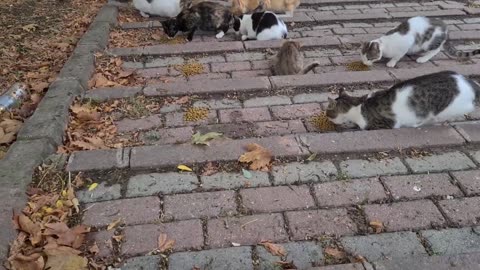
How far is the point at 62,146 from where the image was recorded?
289 centimetres

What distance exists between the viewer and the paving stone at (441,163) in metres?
2.60

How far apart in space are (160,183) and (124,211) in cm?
28

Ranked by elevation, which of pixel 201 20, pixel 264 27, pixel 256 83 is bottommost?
pixel 201 20

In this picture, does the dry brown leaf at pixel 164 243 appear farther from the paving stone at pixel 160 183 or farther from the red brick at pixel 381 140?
the red brick at pixel 381 140

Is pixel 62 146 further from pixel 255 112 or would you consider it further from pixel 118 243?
pixel 255 112

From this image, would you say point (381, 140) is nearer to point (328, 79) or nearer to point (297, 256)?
point (328, 79)

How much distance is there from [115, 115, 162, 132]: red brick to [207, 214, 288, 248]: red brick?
1.09m

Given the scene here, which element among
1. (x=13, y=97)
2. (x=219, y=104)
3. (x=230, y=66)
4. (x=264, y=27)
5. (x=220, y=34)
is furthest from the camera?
(x=220, y=34)

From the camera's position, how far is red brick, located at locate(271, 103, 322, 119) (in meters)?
3.22

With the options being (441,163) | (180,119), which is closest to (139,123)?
(180,119)

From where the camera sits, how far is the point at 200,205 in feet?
7.79

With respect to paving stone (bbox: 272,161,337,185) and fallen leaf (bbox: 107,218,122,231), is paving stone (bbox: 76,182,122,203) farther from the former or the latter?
paving stone (bbox: 272,161,337,185)

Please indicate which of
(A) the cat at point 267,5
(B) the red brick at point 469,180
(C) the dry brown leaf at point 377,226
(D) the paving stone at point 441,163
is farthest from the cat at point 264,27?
(C) the dry brown leaf at point 377,226

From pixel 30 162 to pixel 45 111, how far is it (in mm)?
606
